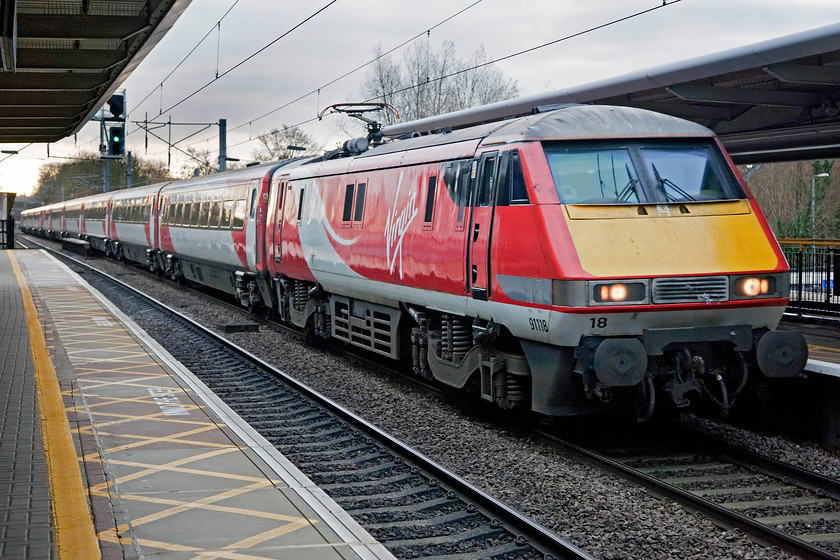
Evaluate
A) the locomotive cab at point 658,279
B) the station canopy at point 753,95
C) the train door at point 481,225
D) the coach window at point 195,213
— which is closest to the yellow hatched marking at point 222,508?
the locomotive cab at point 658,279

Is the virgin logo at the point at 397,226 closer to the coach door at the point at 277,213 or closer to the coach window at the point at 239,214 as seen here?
the coach door at the point at 277,213

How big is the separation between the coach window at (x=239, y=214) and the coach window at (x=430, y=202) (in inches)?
375

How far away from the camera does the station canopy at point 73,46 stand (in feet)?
37.5

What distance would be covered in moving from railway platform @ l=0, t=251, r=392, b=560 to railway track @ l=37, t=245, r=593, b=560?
0.52 m

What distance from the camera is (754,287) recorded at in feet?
27.2

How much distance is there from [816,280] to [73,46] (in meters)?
12.6

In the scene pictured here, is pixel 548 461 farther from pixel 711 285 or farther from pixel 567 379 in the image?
pixel 711 285

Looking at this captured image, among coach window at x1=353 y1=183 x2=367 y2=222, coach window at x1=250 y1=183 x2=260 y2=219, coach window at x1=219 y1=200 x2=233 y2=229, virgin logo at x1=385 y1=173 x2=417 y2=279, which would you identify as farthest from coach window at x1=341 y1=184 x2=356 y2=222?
coach window at x1=219 y1=200 x2=233 y2=229

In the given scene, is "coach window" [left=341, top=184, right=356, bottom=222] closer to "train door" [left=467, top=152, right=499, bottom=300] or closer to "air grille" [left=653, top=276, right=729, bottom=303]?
"train door" [left=467, top=152, right=499, bottom=300]

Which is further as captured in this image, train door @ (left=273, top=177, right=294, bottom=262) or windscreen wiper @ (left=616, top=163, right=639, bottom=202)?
train door @ (left=273, top=177, right=294, bottom=262)

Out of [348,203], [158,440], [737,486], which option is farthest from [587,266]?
[348,203]

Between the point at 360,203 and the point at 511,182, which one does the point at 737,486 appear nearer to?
the point at 511,182

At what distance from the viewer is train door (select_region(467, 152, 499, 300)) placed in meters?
9.10

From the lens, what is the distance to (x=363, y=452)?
8883mm
